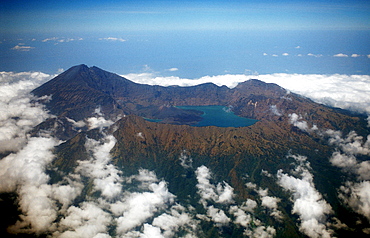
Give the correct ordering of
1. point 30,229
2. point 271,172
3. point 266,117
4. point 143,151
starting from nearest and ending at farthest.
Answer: point 30,229 → point 271,172 → point 143,151 → point 266,117

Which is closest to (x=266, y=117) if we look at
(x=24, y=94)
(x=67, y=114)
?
(x=67, y=114)

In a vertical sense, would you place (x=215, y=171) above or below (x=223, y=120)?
below

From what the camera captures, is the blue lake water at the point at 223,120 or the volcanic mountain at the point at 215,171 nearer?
the volcanic mountain at the point at 215,171

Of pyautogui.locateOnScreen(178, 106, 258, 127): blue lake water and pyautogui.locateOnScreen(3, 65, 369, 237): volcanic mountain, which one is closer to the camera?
pyautogui.locateOnScreen(3, 65, 369, 237): volcanic mountain

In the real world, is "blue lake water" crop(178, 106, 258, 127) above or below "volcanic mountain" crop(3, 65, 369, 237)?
above

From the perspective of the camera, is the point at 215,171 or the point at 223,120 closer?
the point at 215,171

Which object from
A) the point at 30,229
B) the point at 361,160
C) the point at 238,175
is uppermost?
the point at 361,160

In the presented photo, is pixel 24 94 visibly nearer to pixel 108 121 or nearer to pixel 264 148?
pixel 108 121

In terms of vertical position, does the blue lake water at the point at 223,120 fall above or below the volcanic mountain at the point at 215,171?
above
